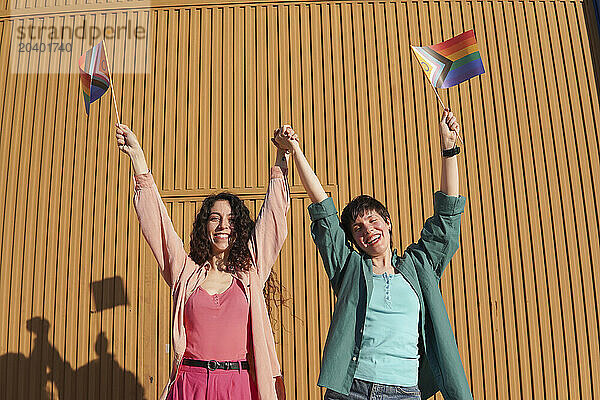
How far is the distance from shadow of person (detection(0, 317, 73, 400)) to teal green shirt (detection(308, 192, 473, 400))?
3.11 meters

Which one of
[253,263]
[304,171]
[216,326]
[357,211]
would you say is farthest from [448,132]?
[216,326]

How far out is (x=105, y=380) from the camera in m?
4.87

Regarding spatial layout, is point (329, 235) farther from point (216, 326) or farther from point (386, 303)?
point (216, 326)

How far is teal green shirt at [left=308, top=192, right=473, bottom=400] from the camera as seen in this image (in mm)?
2717

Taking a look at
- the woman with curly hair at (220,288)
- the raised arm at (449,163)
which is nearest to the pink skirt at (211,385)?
the woman with curly hair at (220,288)

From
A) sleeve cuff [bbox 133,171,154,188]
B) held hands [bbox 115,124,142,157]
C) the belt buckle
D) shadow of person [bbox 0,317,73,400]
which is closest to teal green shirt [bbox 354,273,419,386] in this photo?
the belt buckle

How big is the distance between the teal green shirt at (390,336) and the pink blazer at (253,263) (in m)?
0.49

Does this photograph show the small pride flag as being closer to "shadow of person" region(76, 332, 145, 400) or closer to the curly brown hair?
the curly brown hair

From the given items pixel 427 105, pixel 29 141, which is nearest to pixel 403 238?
pixel 427 105

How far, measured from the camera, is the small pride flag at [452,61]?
11.8 ft

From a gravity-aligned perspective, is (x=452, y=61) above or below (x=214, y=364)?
above

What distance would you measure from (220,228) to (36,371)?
9.59ft

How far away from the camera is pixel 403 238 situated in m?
5.04

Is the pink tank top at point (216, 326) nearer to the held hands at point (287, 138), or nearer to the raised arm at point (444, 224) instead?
the held hands at point (287, 138)
